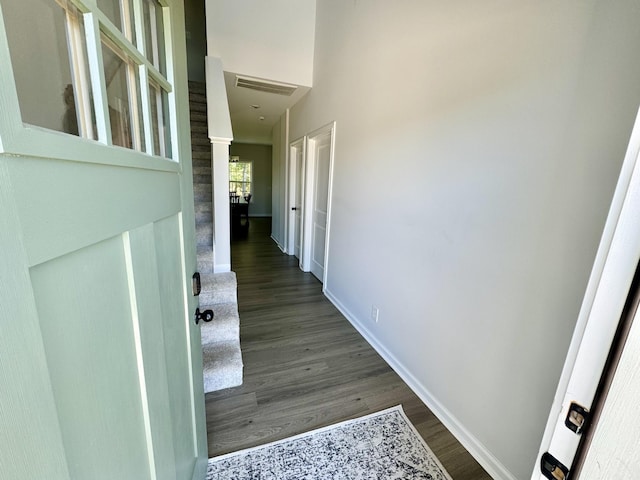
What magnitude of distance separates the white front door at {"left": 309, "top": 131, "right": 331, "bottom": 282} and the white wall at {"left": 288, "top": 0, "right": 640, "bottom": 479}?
131 cm

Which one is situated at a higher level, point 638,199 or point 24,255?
point 638,199

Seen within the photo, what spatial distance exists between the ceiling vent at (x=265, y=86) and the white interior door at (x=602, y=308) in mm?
3768

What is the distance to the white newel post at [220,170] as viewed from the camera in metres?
2.38

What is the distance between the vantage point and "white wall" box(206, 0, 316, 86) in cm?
314

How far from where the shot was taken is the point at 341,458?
4.80 ft

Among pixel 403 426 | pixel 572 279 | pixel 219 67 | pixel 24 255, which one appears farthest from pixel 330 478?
pixel 219 67

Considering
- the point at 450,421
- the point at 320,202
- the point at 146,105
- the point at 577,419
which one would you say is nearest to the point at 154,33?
the point at 146,105

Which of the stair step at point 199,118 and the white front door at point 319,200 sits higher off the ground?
the stair step at point 199,118

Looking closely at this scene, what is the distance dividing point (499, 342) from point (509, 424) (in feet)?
1.29

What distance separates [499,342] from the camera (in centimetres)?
137

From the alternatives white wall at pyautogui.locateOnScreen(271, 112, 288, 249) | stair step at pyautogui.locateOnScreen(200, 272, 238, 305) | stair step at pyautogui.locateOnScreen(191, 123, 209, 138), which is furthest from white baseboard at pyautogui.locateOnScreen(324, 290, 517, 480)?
white wall at pyautogui.locateOnScreen(271, 112, 288, 249)

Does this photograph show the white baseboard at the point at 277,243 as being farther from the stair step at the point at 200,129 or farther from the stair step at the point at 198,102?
the stair step at the point at 198,102

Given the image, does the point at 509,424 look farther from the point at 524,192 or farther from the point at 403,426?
the point at 524,192

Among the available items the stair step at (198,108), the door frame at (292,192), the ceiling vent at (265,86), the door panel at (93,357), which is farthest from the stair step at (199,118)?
the door panel at (93,357)
